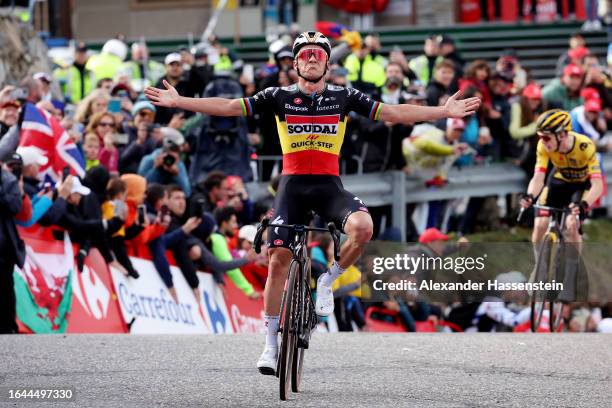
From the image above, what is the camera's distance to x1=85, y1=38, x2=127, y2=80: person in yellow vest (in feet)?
67.1

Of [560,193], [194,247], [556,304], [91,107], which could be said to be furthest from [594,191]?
[91,107]

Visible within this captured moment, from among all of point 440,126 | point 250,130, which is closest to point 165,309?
point 250,130

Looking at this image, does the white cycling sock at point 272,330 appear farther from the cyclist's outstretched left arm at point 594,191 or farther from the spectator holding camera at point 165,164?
the spectator holding camera at point 165,164

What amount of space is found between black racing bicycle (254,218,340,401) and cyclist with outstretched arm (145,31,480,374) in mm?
201

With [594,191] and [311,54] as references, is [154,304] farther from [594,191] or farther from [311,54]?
[311,54]

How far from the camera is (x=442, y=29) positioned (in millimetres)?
30188

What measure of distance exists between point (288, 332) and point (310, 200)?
114 cm

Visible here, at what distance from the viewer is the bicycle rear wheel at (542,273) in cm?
1530

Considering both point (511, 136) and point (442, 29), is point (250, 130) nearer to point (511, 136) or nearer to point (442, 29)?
point (511, 136)

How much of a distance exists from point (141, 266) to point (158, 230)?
0.43 m

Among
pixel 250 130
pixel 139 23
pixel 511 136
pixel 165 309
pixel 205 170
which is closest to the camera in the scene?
pixel 165 309

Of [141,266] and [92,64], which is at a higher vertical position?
[92,64]

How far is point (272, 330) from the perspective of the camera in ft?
33.8

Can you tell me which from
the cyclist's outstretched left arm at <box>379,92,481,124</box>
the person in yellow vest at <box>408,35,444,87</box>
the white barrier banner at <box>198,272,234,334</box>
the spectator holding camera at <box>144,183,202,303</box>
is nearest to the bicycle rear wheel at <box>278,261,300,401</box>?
the cyclist's outstretched left arm at <box>379,92,481,124</box>
